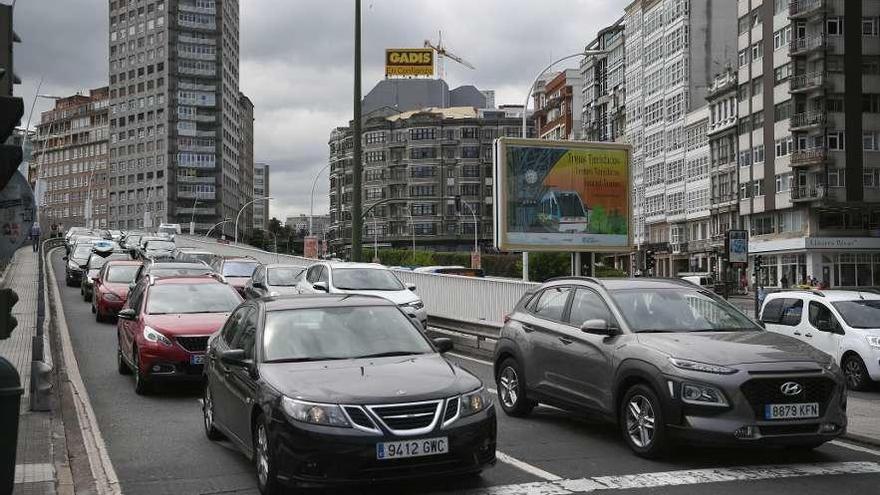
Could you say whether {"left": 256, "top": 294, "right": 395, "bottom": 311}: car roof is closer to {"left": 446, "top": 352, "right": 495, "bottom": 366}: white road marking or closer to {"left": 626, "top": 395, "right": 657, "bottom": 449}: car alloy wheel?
{"left": 626, "top": 395, "right": 657, "bottom": 449}: car alloy wheel

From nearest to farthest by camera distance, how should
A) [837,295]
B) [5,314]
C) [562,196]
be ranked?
[5,314]
[837,295]
[562,196]

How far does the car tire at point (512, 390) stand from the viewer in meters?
10.7

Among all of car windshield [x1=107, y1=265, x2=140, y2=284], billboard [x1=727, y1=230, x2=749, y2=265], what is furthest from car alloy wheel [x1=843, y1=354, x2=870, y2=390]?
car windshield [x1=107, y1=265, x2=140, y2=284]

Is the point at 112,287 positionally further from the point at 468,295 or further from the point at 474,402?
the point at 474,402

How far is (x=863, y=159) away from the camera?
6669cm

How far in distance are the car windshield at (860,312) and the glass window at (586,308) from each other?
8165 mm

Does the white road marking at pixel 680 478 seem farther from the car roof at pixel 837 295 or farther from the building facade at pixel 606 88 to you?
the building facade at pixel 606 88

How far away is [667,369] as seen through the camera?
8.15m

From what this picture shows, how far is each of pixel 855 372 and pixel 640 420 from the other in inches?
351

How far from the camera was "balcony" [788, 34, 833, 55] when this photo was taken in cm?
6581

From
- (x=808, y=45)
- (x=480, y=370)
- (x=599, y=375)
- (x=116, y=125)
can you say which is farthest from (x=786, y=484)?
(x=116, y=125)

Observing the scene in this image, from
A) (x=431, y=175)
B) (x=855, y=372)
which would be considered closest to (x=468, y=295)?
(x=855, y=372)

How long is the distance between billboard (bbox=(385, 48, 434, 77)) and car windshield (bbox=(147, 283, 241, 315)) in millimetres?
128629

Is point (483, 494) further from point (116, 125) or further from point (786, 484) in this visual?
point (116, 125)
